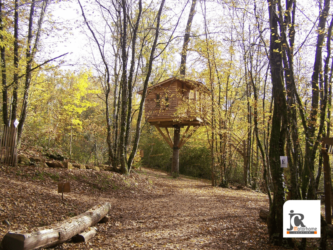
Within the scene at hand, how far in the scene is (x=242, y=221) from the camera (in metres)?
6.22

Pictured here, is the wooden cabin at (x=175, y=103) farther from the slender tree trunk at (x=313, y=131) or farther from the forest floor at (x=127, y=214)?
the slender tree trunk at (x=313, y=131)

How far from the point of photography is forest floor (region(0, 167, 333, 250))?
15.3 ft

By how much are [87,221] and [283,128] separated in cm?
404

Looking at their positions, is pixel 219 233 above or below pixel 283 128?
below

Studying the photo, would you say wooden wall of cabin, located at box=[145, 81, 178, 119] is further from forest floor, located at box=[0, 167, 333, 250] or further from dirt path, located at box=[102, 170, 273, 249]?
dirt path, located at box=[102, 170, 273, 249]

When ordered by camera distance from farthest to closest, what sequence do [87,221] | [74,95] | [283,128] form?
[74,95] < [87,221] < [283,128]

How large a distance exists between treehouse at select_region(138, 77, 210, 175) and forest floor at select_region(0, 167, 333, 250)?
622 centimetres

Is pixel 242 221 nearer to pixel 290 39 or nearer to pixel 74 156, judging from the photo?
pixel 290 39

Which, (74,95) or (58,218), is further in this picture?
(74,95)

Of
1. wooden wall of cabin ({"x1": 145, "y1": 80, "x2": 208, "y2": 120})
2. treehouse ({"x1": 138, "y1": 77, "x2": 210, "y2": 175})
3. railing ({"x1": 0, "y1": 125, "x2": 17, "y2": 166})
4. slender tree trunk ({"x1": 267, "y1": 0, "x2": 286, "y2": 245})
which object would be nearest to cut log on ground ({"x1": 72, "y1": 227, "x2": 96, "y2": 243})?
slender tree trunk ({"x1": 267, "y1": 0, "x2": 286, "y2": 245})

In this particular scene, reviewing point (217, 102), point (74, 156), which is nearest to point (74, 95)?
Result: point (74, 156)

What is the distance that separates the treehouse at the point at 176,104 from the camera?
14359 mm

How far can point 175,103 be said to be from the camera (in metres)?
15.4

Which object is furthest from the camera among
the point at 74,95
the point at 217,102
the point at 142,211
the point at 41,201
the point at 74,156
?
the point at 74,95
